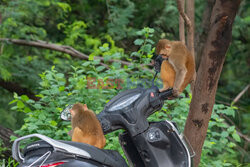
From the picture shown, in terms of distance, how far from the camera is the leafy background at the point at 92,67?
268cm

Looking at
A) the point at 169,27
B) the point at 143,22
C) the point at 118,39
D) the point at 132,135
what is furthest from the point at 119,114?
the point at 143,22

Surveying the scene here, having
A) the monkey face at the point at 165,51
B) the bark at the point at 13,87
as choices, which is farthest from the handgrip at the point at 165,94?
the bark at the point at 13,87

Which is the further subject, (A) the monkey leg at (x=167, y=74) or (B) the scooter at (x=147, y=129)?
(A) the monkey leg at (x=167, y=74)

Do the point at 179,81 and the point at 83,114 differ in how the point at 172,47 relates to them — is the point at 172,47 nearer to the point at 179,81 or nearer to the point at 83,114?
the point at 179,81

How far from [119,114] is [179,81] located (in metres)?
0.30

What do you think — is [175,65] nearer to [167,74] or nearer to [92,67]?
[167,74]

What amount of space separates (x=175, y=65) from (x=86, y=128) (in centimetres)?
45

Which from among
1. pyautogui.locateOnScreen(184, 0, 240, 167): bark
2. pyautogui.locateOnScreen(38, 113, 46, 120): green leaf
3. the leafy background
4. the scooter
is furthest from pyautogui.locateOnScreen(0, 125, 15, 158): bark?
the scooter

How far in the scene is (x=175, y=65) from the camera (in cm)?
145

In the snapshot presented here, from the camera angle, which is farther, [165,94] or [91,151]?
[165,94]

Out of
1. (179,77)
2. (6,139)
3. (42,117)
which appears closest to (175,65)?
(179,77)

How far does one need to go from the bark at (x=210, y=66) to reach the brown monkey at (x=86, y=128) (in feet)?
2.05

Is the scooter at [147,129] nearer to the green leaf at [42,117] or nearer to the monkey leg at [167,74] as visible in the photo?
the monkey leg at [167,74]

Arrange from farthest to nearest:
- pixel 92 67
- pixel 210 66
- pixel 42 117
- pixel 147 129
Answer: pixel 92 67 < pixel 42 117 < pixel 210 66 < pixel 147 129
